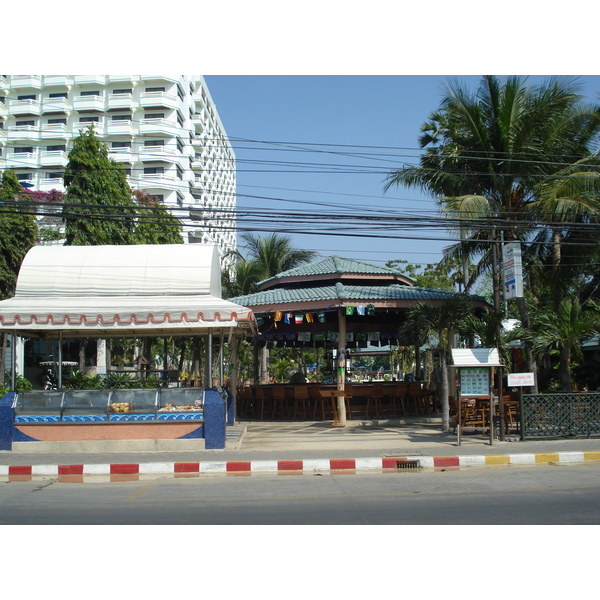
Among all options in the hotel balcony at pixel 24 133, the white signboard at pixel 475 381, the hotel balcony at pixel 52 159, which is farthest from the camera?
the hotel balcony at pixel 24 133

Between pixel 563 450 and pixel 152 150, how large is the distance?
59.7 metres

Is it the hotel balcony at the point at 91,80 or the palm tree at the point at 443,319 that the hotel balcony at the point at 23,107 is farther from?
the palm tree at the point at 443,319

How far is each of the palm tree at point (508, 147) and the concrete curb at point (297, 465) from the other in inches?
194

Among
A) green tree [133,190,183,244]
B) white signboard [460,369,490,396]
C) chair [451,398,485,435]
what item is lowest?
chair [451,398,485,435]

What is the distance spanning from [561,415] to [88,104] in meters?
63.5

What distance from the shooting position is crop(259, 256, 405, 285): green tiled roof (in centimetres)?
2036

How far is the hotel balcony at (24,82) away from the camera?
64.8m

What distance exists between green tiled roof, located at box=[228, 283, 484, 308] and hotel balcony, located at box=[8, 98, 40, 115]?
57.2 m

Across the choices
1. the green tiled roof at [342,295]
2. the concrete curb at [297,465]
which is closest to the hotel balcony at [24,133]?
the green tiled roof at [342,295]

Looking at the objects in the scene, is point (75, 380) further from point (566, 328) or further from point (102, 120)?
point (102, 120)

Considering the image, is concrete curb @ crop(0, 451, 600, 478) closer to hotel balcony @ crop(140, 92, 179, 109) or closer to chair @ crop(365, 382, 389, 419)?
chair @ crop(365, 382, 389, 419)

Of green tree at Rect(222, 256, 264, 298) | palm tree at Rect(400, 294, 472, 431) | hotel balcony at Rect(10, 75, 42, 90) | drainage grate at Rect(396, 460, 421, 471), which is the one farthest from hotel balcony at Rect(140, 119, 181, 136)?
drainage grate at Rect(396, 460, 421, 471)

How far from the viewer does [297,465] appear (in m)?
11.4

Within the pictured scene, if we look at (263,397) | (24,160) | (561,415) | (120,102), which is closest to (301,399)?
(263,397)
